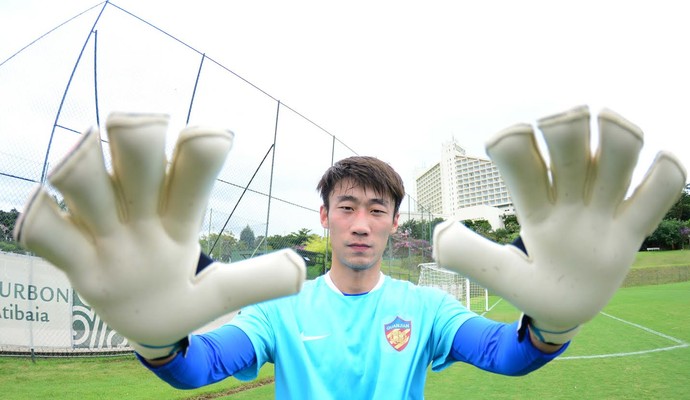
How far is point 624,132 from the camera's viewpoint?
1.07 meters

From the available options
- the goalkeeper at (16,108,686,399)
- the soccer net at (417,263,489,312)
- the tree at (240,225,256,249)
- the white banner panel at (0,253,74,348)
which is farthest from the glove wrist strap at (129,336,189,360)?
the soccer net at (417,263,489,312)

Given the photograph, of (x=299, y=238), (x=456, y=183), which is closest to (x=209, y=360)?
(x=299, y=238)

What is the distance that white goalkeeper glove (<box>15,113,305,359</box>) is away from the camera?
1003 millimetres

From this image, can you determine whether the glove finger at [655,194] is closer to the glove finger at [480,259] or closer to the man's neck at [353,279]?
the glove finger at [480,259]

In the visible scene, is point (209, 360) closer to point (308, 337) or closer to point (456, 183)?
point (308, 337)

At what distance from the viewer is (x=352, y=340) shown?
1972 mm

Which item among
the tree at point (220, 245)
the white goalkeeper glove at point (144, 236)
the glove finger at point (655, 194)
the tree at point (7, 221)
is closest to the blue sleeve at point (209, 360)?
the white goalkeeper glove at point (144, 236)

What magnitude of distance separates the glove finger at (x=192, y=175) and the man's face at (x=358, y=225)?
0.95 meters

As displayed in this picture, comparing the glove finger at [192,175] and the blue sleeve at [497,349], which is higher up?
the glove finger at [192,175]

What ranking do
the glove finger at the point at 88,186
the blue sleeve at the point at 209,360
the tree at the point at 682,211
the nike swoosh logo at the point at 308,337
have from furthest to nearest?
the tree at the point at 682,211, the nike swoosh logo at the point at 308,337, the blue sleeve at the point at 209,360, the glove finger at the point at 88,186

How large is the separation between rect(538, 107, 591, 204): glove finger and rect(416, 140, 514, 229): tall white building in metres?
Answer: 76.1

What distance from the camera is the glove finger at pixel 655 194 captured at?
3.75 feet

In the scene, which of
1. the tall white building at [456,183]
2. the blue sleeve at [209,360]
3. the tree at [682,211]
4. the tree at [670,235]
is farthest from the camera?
the tall white building at [456,183]

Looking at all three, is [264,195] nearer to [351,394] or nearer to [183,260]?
[351,394]
